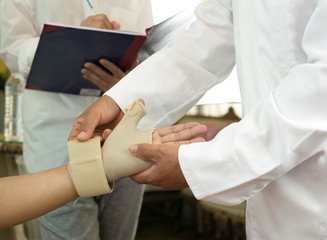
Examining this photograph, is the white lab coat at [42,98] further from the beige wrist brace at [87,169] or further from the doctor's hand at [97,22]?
the beige wrist brace at [87,169]

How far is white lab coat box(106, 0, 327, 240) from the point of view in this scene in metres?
0.67

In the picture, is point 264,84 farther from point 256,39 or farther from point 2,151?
point 2,151

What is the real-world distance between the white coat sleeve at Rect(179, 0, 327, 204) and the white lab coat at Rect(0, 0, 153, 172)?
2.13ft

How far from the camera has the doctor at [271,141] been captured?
67cm

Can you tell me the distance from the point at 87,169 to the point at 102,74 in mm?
445

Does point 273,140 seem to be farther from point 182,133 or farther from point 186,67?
point 186,67

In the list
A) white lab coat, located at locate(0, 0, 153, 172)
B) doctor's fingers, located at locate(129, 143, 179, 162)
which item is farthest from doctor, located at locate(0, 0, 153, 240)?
doctor's fingers, located at locate(129, 143, 179, 162)

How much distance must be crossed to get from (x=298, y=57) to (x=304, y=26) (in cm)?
6

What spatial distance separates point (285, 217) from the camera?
2.46 ft

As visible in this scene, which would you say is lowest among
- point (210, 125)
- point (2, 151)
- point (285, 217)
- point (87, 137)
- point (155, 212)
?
point (155, 212)

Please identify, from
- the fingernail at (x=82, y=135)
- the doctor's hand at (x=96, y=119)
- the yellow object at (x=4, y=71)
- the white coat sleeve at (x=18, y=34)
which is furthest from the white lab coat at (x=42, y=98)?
the yellow object at (x=4, y=71)

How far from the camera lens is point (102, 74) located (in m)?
1.20

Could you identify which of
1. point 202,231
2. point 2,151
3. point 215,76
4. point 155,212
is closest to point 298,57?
point 215,76

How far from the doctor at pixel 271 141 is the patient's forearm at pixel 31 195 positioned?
0.12 meters
